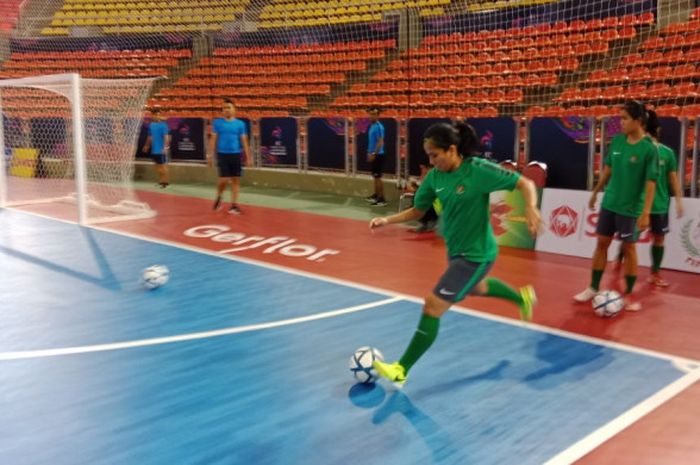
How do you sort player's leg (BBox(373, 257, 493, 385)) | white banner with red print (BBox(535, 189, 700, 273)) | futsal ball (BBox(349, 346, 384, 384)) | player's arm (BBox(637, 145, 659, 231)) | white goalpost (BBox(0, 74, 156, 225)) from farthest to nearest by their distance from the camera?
white goalpost (BBox(0, 74, 156, 225)) < white banner with red print (BBox(535, 189, 700, 273)) < player's arm (BBox(637, 145, 659, 231)) < futsal ball (BBox(349, 346, 384, 384)) < player's leg (BBox(373, 257, 493, 385))

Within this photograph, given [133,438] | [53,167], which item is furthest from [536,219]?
[53,167]

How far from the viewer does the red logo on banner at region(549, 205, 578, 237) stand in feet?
31.1

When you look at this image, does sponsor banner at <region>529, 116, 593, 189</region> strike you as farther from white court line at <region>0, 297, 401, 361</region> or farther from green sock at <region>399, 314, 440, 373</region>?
green sock at <region>399, 314, 440, 373</region>

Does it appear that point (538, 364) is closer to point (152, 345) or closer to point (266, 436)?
point (266, 436)

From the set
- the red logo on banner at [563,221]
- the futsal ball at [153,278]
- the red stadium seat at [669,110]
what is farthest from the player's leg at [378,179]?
the futsal ball at [153,278]

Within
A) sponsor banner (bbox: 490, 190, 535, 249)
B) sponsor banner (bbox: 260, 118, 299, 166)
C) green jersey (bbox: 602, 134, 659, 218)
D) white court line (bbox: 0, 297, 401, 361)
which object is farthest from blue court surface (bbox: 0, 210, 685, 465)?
sponsor banner (bbox: 260, 118, 299, 166)

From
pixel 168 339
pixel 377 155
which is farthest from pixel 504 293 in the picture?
pixel 377 155

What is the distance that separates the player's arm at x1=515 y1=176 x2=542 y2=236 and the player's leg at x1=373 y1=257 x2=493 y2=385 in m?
0.55

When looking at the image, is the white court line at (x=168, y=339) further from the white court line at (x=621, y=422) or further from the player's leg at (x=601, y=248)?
the white court line at (x=621, y=422)

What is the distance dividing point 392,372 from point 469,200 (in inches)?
50.4

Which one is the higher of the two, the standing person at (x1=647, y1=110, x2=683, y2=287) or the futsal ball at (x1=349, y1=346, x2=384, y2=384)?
the standing person at (x1=647, y1=110, x2=683, y2=287)

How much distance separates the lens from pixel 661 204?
768cm

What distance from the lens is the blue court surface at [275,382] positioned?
4.03 metres

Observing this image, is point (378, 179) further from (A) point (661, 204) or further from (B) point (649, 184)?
(B) point (649, 184)
